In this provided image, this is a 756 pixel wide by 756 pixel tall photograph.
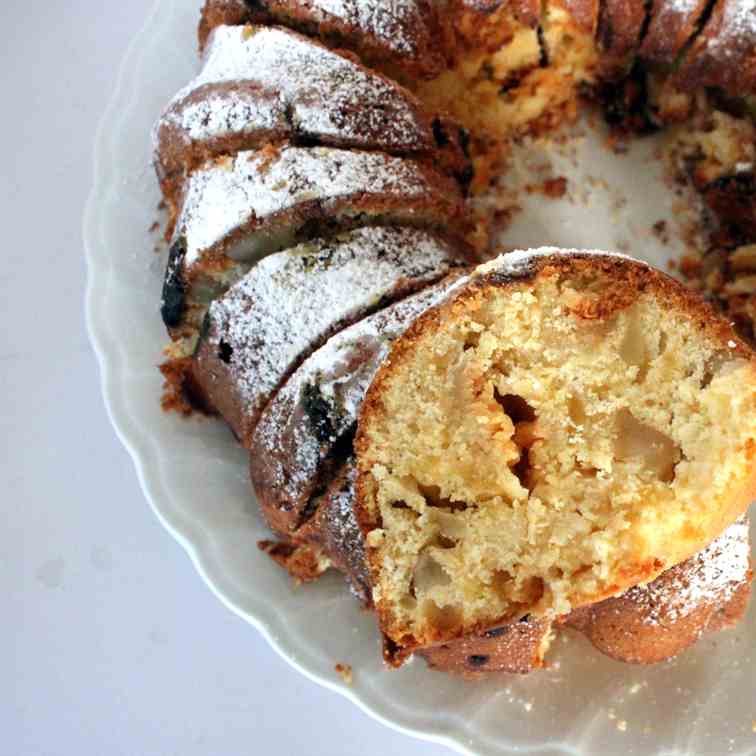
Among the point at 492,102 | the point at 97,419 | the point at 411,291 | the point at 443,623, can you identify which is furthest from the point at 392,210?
the point at 97,419

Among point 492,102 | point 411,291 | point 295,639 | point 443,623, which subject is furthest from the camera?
point 492,102

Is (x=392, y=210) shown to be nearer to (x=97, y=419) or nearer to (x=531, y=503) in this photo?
(x=531, y=503)

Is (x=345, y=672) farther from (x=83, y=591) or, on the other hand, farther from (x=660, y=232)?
(x=660, y=232)

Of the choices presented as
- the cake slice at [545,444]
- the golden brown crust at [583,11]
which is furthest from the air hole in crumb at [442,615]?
the golden brown crust at [583,11]

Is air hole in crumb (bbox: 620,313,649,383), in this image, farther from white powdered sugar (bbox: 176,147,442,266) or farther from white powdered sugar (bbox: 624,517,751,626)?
white powdered sugar (bbox: 176,147,442,266)

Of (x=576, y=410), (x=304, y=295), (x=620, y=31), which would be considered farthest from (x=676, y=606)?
(x=620, y=31)

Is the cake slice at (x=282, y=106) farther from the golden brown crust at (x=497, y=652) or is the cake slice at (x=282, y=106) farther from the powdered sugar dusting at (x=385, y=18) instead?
the golden brown crust at (x=497, y=652)
